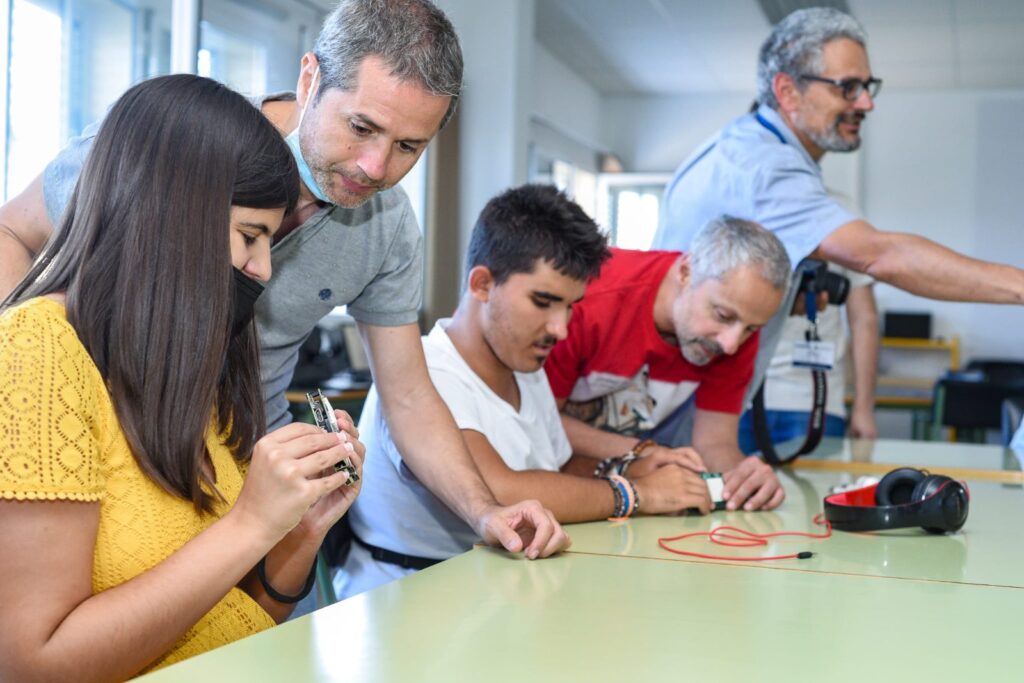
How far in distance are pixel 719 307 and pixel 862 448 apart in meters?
1.15

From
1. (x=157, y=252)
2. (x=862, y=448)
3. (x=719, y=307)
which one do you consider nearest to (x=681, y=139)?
(x=862, y=448)

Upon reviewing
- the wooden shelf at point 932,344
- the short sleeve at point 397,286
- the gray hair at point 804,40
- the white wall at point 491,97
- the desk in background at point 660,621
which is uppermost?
the white wall at point 491,97

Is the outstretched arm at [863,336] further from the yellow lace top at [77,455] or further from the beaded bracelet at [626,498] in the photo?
the yellow lace top at [77,455]

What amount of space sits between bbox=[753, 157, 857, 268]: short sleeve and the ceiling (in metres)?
4.55

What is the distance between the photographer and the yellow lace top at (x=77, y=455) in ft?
3.14

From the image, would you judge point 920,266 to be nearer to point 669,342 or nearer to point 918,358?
point 669,342

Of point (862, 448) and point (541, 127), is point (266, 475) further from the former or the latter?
point (541, 127)

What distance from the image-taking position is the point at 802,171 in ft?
8.28

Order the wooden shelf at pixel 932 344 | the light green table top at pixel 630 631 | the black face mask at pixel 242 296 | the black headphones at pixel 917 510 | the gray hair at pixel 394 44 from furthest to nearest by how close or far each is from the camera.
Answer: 1. the wooden shelf at pixel 932 344
2. the black headphones at pixel 917 510
3. the gray hair at pixel 394 44
4. the black face mask at pixel 242 296
5. the light green table top at pixel 630 631

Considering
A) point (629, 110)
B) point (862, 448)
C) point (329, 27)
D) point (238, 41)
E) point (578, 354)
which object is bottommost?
point (862, 448)

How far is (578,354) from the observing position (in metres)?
2.24

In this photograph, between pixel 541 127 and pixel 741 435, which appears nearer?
pixel 741 435

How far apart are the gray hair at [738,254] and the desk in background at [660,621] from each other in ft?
2.30

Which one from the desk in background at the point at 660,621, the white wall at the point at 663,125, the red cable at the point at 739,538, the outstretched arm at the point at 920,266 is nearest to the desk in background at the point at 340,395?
the outstretched arm at the point at 920,266
